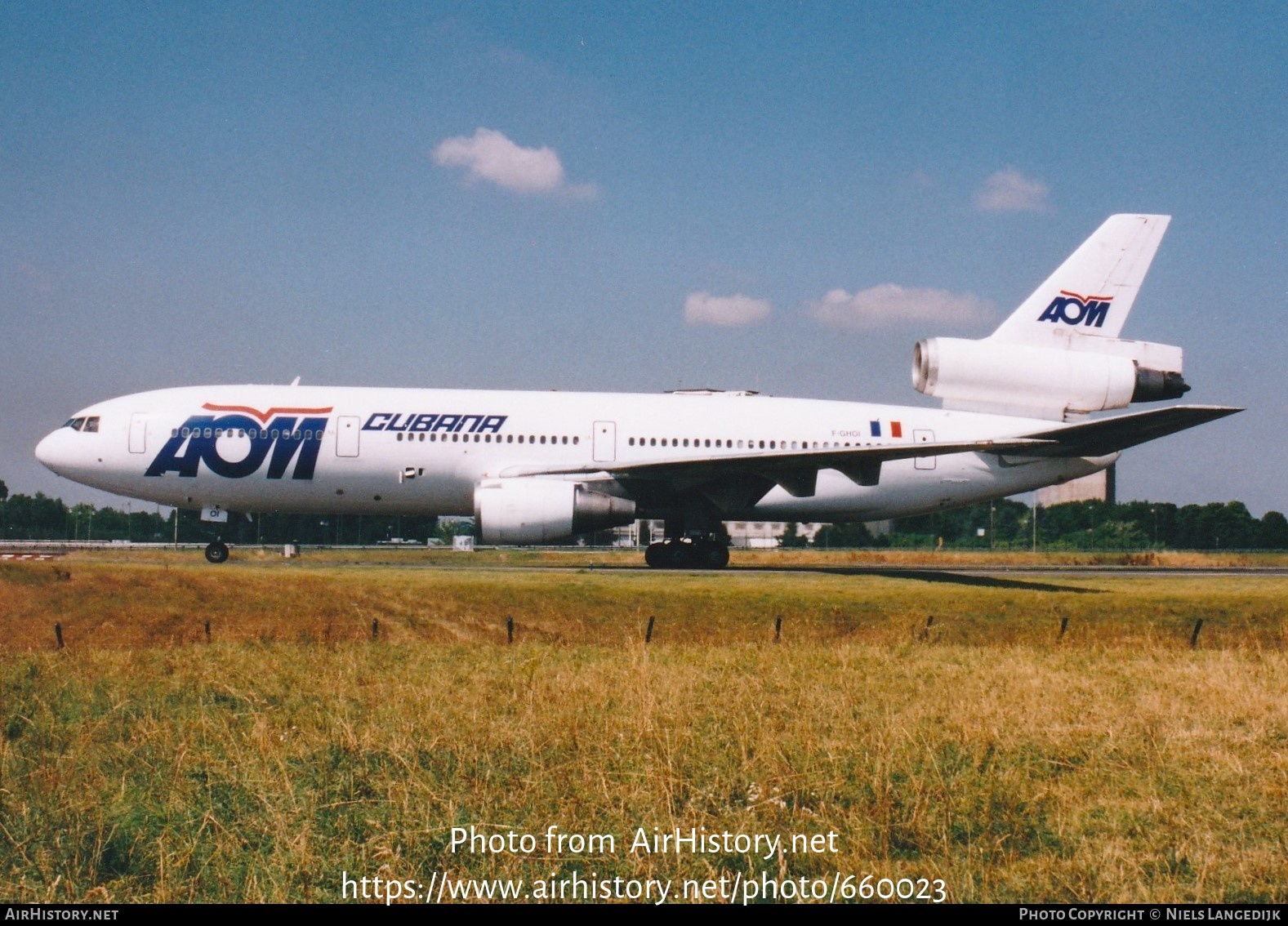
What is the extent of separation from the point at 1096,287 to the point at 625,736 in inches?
780

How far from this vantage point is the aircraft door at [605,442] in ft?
72.3

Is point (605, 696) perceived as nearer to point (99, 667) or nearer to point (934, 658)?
point (934, 658)

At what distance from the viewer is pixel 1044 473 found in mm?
23172

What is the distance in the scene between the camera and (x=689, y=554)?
21672mm

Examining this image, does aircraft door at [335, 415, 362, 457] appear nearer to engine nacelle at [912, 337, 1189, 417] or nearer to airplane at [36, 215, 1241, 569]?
airplane at [36, 215, 1241, 569]

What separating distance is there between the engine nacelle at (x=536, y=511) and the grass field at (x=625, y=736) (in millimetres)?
4491

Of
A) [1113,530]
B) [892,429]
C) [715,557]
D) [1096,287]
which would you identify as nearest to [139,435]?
[715,557]

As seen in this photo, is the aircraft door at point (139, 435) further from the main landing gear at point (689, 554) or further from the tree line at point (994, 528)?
the tree line at point (994, 528)

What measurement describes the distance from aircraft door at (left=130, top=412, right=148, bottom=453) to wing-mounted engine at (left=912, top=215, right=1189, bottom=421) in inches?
692

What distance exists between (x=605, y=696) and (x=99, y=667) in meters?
5.61

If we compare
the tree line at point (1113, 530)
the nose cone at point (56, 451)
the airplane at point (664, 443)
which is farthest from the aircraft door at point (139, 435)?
the tree line at point (1113, 530)

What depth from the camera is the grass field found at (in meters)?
5.36

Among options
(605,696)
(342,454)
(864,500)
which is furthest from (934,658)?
(342,454)

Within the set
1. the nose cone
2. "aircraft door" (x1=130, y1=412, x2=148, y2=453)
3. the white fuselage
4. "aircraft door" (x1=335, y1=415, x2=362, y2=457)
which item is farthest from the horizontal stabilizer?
the nose cone
